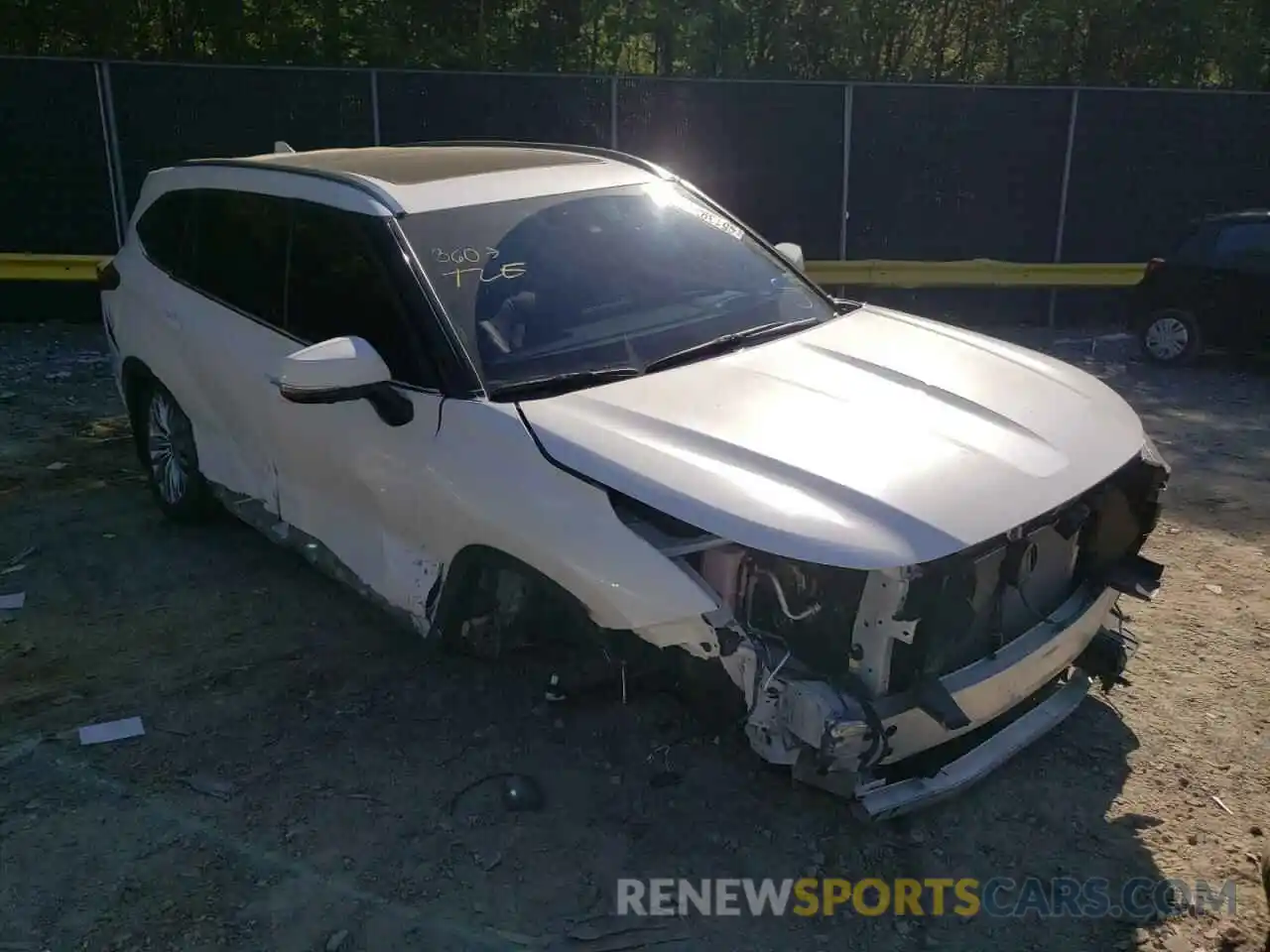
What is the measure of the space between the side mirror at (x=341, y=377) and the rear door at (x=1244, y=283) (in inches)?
324

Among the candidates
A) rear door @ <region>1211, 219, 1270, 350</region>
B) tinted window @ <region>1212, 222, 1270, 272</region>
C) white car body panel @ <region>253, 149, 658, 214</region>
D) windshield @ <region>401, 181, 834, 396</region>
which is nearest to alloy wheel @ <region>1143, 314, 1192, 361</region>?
rear door @ <region>1211, 219, 1270, 350</region>

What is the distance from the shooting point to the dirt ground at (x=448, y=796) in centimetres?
317

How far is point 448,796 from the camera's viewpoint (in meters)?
3.70

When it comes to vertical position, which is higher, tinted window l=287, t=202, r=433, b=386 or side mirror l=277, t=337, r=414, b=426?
tinted window l=287, t=202, r=433, b=386

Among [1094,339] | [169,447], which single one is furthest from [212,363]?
[1094,339]

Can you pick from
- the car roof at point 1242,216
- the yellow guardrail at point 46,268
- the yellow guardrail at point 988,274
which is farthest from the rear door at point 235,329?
the car roof at point 1242,216

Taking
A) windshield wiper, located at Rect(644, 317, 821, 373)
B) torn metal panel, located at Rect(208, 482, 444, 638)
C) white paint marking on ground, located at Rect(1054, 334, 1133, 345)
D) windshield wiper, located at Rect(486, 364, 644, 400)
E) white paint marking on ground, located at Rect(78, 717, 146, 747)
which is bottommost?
white paint marking on ground, located at Rect(78, 717, 146, 747)

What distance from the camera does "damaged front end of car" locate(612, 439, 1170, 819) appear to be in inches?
117

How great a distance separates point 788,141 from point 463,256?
8.10m

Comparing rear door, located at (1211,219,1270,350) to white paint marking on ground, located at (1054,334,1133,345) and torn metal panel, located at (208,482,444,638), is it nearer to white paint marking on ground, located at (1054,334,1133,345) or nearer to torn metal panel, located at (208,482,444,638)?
white paint marking on ground, located at (1054,334,1133,345)

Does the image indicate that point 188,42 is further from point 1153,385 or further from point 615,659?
point 615,659

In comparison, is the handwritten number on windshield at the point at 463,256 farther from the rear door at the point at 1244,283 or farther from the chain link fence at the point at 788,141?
the rear door at the point at 1244,283

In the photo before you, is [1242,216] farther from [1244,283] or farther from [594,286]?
[594,286]

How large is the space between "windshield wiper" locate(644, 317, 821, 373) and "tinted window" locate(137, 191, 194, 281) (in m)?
2.71
